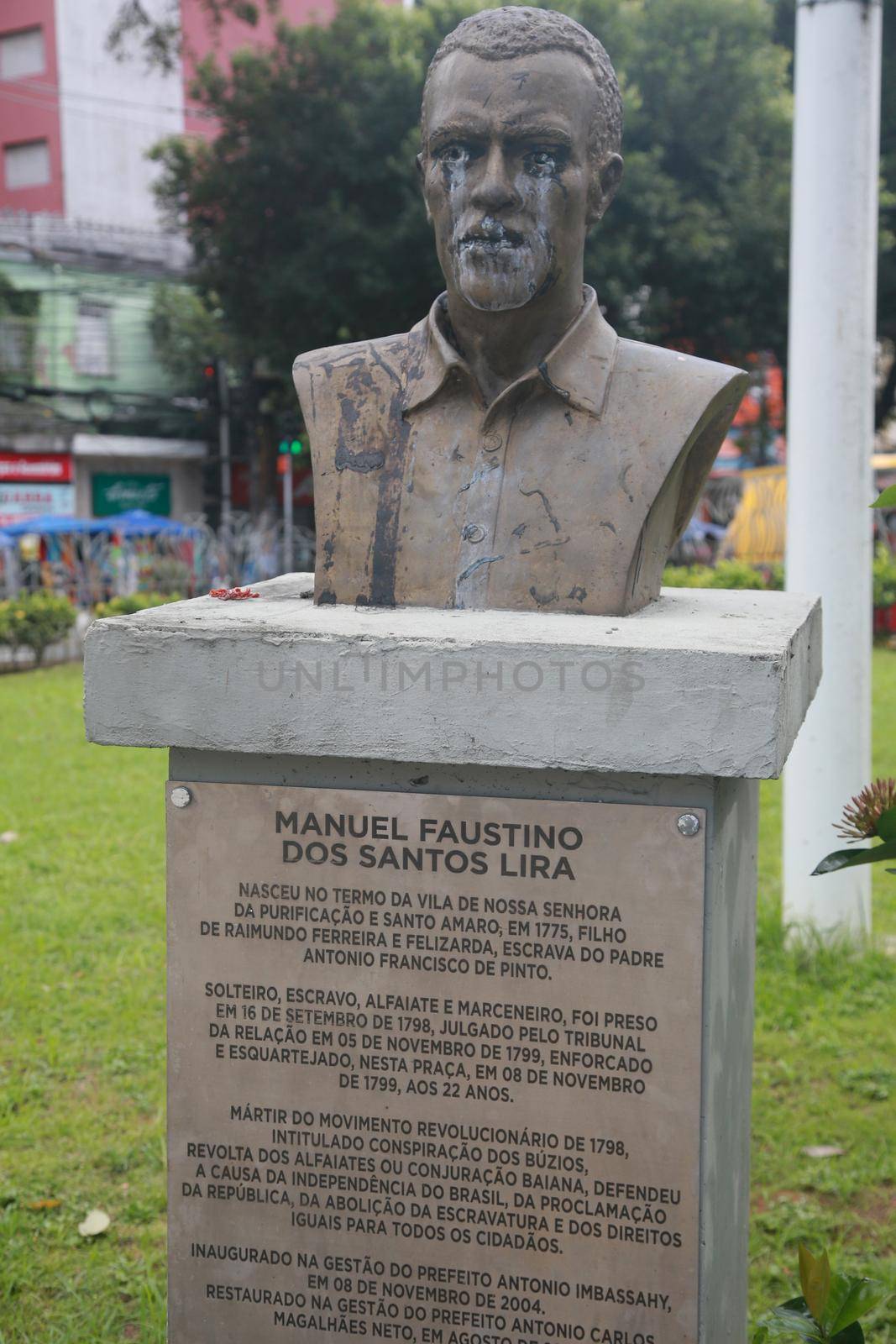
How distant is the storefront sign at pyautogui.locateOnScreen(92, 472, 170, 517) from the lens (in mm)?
23344

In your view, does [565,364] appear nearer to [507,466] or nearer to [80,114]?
[507,466]

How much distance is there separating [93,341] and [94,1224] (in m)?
21.0

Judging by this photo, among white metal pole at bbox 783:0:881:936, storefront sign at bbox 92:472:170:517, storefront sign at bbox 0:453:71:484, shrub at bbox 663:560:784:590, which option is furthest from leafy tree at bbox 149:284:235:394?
white metal pole at bbox 783:0:881:936

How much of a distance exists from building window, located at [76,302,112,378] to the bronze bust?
21026 millimetres

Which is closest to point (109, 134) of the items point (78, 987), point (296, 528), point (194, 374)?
point (194, 374)

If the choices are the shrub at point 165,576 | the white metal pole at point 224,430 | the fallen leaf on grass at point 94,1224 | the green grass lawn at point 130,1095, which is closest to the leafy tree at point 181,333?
the white metal pole at point 224,430

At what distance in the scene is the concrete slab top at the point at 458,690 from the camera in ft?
6.96

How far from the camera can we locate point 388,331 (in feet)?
50.8

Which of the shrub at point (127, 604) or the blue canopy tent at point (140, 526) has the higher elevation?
the blue canopy tent at point (140, 526)

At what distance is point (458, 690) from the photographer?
220 cm

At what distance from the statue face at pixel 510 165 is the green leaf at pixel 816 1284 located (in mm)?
1669

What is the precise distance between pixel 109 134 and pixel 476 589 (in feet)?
71.9

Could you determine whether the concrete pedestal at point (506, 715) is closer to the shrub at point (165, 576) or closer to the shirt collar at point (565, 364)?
the shirt collar at point (565, 364)

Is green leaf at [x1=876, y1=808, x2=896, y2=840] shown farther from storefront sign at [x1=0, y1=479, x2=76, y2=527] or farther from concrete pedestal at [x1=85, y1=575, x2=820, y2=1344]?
storefront sign at [x1=0, y1=479, x2=76, y2=527]
